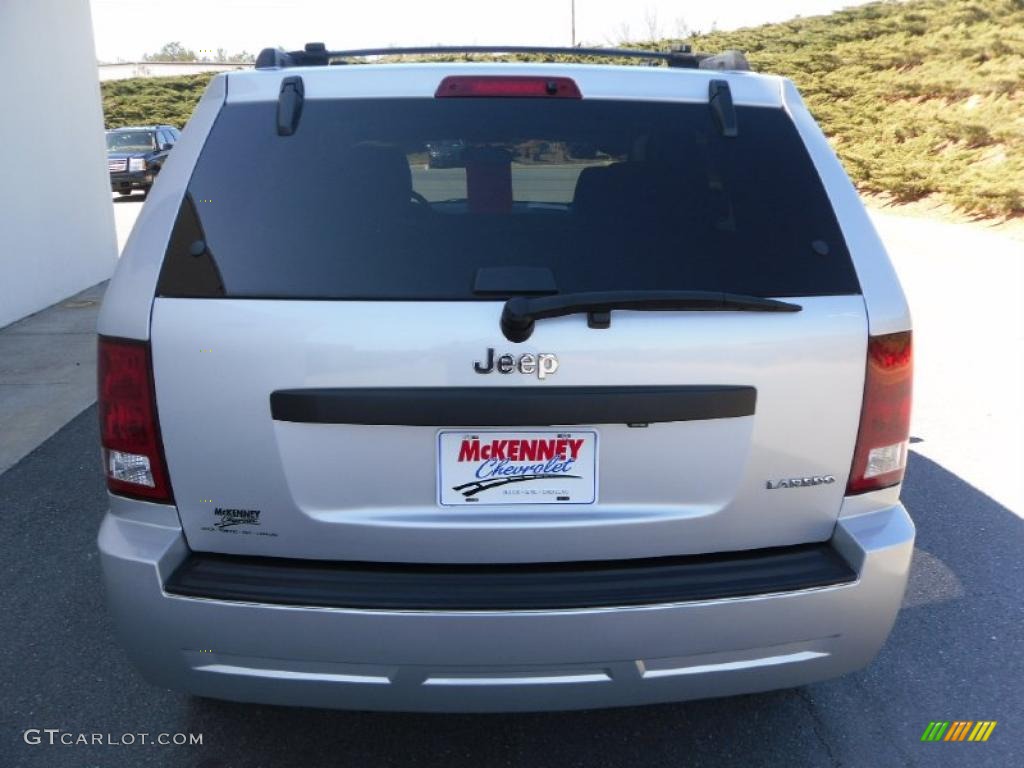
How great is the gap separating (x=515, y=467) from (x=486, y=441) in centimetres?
9

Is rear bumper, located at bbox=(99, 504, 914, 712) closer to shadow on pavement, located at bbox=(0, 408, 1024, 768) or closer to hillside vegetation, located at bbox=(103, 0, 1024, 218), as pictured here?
shadow on pavement, located at bbox=(0, 408, 1024, 768)

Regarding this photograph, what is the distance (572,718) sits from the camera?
2.92m

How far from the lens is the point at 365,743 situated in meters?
2.81

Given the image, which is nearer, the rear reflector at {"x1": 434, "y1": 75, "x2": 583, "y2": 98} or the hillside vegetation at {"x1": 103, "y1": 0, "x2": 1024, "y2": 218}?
the rear reflector at {"x1": 434, "y1": 75, "x2": 583, "y2": 98}

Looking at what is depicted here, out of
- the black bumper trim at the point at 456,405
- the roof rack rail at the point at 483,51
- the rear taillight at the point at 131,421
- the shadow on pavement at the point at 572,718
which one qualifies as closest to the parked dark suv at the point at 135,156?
the roof rack rail at the point at 483,51

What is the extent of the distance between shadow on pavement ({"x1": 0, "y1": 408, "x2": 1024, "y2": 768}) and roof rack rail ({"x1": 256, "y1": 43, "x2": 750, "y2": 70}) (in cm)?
198

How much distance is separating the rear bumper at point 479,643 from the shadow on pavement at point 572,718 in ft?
1.94

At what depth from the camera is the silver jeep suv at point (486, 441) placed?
213cm

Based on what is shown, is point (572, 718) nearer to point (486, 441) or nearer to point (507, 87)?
point (486, 441)

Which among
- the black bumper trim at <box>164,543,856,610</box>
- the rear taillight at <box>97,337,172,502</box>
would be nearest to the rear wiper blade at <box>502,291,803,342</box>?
the black bumper trim at <box>164,543,856,610</box>

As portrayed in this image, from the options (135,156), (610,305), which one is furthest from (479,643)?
(135,156)

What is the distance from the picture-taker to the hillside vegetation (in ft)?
57.8

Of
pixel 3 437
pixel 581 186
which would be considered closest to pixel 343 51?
pixel 581 186

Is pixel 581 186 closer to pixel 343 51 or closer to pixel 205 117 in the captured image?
pixel 205 117
